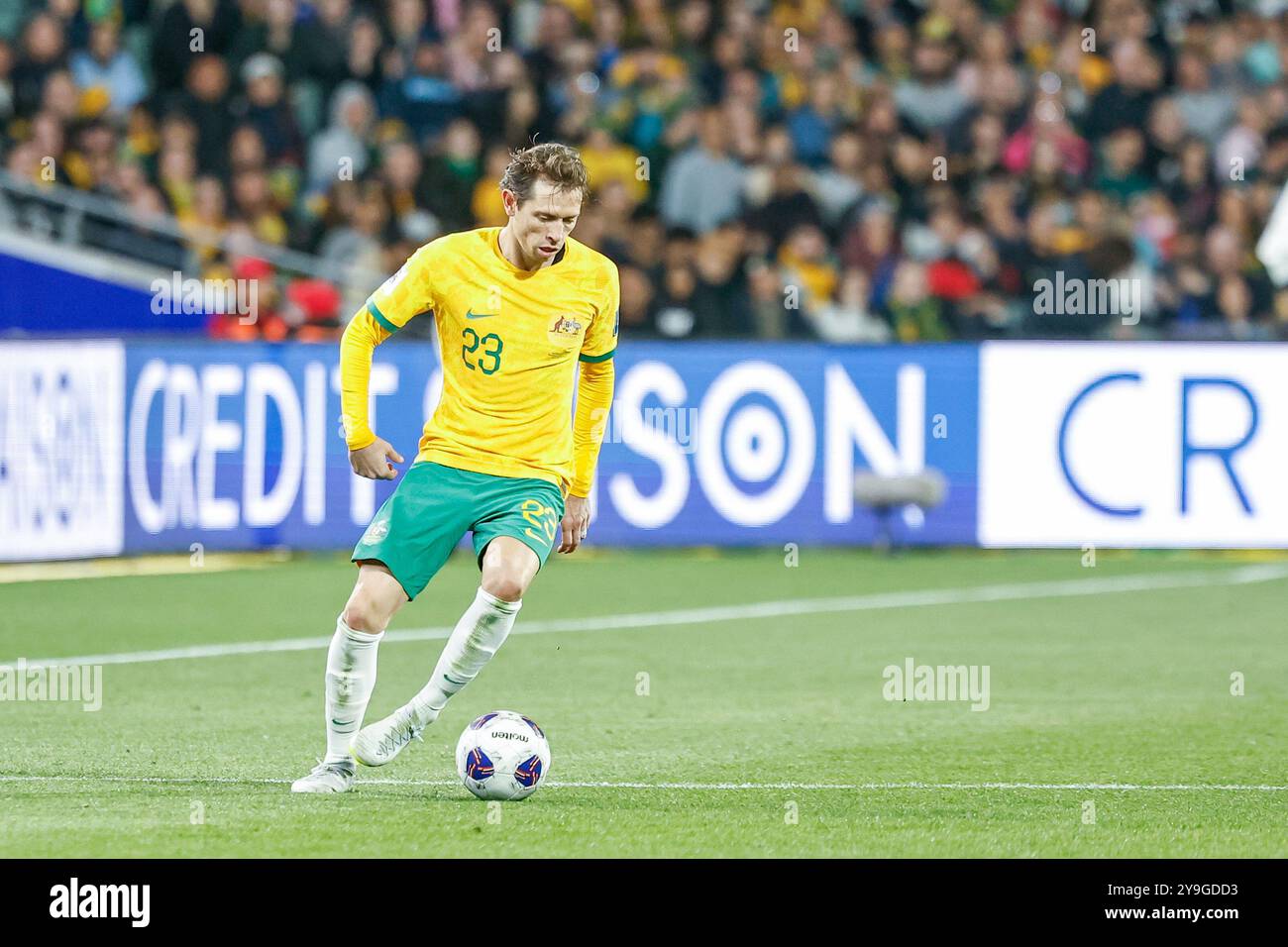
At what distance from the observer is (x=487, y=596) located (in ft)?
24.0

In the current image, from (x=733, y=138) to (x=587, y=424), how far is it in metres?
11.2

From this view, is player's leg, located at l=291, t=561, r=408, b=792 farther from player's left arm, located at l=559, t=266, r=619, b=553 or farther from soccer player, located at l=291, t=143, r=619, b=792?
player's left arm, located at l=559, t=266, r=619, b=553

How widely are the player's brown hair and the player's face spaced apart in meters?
0.02

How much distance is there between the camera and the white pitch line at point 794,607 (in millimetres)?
11164

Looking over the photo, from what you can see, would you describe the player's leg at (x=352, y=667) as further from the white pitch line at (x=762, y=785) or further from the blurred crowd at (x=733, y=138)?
the blurred crowd at (x=733, y=138)

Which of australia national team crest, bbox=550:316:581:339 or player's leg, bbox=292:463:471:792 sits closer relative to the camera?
player's leg, bbox=292:463:471:792

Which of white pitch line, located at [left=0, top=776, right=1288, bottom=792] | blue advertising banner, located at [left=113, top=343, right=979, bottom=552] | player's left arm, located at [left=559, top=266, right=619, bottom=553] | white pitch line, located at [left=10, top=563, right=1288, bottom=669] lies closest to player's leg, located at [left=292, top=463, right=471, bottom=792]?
white pitch line, located at [left=0, top=776, right=1288, bottom=792]

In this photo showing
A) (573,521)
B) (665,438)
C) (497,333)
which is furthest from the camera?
(665,438)

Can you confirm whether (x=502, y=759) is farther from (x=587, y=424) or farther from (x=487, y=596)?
(x=587, y=424)

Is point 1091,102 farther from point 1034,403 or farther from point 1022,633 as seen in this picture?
point 1022,633

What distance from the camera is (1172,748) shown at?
8414mm

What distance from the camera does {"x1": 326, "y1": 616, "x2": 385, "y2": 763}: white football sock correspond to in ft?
23.6

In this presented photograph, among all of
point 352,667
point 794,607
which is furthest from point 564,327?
point 794,607

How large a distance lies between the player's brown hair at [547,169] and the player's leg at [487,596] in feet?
3.10
